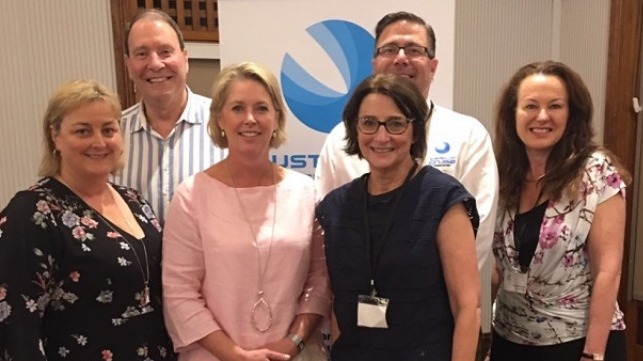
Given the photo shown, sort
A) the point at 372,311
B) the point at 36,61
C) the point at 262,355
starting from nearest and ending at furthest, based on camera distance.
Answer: the point at 372,311, the point at 262,355, the point at 36,61

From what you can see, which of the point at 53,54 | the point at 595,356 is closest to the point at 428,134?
the point at 595,356

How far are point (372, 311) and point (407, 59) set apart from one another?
0.94 metres

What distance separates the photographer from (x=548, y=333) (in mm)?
1808

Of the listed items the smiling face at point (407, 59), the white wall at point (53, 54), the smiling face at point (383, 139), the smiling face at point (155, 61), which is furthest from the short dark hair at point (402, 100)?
the white wall at point (53, 54)

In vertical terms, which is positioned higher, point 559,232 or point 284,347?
point 559,232

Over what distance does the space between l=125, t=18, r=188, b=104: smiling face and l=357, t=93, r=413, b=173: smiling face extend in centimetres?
88

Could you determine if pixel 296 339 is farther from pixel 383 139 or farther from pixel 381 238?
pixel 383 139

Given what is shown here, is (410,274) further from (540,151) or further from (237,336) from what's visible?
(540,151)

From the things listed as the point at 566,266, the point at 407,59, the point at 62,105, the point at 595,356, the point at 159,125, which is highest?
the point at 407,59

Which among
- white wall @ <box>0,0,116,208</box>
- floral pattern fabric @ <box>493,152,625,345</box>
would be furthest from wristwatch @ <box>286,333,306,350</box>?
white wall @ <box>0,0,116,208</box>

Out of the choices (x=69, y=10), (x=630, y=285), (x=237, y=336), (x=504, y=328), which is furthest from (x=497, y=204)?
(x=69, y=10)

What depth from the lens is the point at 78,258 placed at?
5.04 feet

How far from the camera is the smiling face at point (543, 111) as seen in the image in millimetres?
1845

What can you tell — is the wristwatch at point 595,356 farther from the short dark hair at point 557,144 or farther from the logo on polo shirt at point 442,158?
the logo on polo shirt at point 442,158
